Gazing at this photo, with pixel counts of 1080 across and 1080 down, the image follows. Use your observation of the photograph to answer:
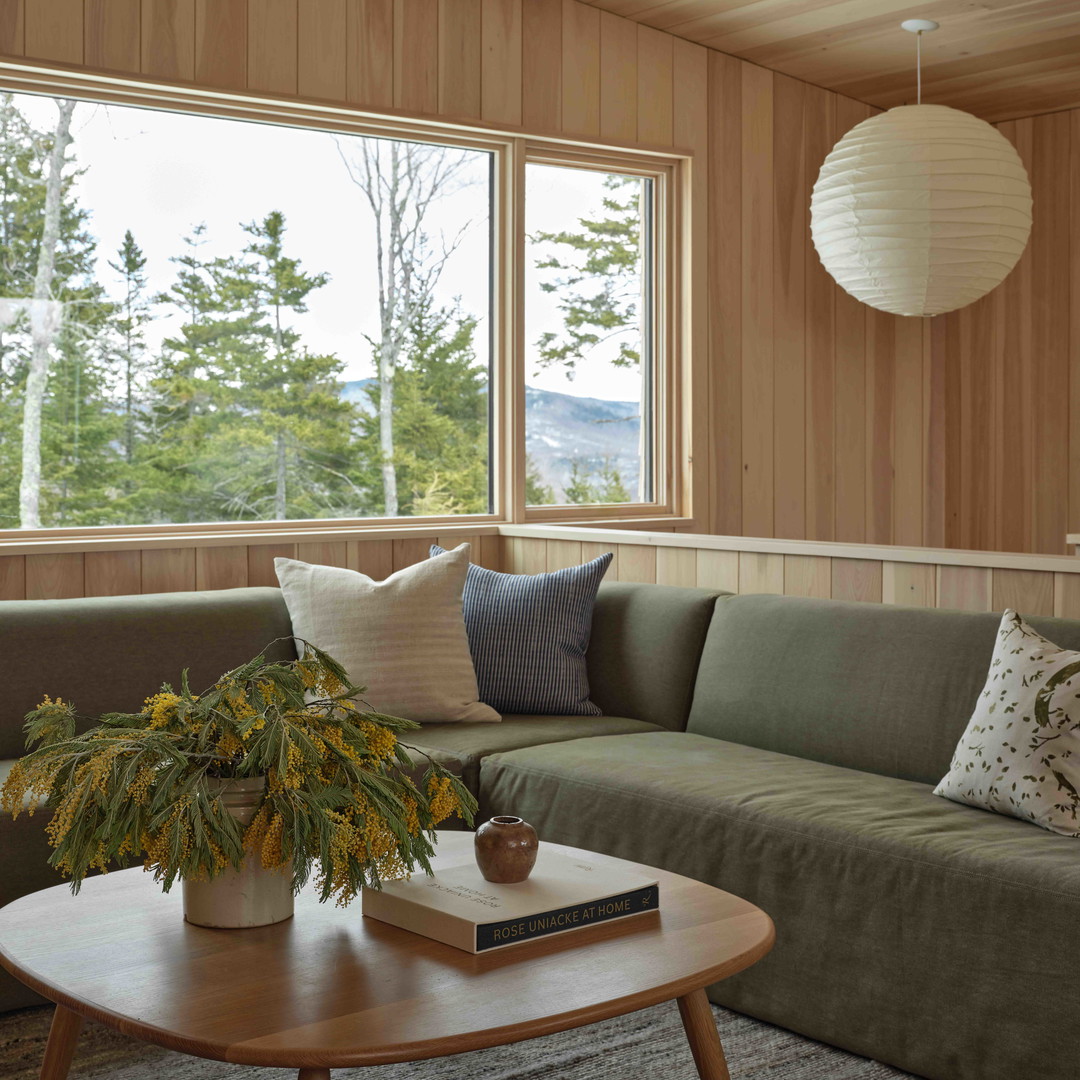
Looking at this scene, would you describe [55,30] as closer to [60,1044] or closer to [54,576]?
[54,576]

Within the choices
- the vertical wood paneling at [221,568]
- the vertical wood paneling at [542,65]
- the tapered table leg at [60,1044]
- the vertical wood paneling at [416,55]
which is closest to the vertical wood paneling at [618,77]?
the vertical wood paneling at [542,65]

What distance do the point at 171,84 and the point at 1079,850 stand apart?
9.36ft

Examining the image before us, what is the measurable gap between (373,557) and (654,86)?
1877 mm

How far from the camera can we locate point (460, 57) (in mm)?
3951

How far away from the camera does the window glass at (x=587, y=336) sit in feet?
13.9

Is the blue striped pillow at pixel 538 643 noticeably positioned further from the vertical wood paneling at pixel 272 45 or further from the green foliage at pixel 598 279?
the vertical wood paneling at pixel 272 45

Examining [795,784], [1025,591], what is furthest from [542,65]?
[795,784]

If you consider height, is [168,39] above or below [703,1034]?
above

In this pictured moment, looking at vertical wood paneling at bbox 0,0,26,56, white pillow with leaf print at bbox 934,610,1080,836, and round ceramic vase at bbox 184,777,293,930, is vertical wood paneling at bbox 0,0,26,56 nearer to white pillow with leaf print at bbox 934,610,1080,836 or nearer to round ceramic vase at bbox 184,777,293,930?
round ceramic vase at bbox 184,777,293,930

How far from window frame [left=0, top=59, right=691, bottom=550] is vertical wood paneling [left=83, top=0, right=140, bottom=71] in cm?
4

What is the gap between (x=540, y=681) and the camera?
3.21 metres

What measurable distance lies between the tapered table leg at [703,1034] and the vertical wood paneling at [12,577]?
2.20 metres

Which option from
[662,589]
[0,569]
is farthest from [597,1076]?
[0,569]

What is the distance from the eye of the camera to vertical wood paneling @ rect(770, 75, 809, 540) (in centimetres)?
474
